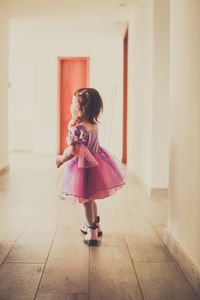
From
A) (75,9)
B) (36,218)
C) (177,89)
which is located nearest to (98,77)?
(75,9)

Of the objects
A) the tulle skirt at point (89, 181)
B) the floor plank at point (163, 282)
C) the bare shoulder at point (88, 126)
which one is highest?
the bare shoulder at point (88, 126)

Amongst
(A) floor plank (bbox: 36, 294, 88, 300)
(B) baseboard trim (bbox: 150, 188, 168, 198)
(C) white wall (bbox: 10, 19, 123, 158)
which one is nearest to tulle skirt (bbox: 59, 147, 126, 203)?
(A) floor plank (bbox: 36, 294, 88, 300)

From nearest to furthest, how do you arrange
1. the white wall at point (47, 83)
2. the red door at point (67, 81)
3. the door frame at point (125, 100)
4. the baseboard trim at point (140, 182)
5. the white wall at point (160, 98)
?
the white wall at point (160, 98)
the baseboard trim at point (140, 182)
the door frame at point (125, 100)
the white wall at point (47, 83)
the red door at point (67, 81)

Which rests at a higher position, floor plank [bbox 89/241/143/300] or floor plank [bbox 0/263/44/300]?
floor plank [bbox 0/263/44/300]

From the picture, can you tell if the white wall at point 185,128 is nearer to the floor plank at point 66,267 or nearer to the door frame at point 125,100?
the floor plank at point 66,267

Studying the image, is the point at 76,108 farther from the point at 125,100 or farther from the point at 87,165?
the point at 125,100

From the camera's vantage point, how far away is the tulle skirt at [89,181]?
2176mm

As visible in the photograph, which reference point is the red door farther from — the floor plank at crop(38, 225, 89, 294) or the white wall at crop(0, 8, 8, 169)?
the floor plank at crop(38, 225, 89, 294)

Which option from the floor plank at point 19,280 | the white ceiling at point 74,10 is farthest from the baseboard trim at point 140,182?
the white ceiling at point 74,10

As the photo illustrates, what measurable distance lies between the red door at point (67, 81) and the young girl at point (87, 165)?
7.57 metres

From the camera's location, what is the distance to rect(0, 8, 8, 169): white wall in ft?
18.3

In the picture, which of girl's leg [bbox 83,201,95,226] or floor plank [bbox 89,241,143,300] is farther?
girl's leg [bbox 83,201,95,226]

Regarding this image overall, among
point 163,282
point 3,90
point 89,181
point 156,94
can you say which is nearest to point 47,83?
point 3,90

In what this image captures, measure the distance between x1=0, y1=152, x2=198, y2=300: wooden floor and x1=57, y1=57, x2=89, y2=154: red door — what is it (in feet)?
21.3
